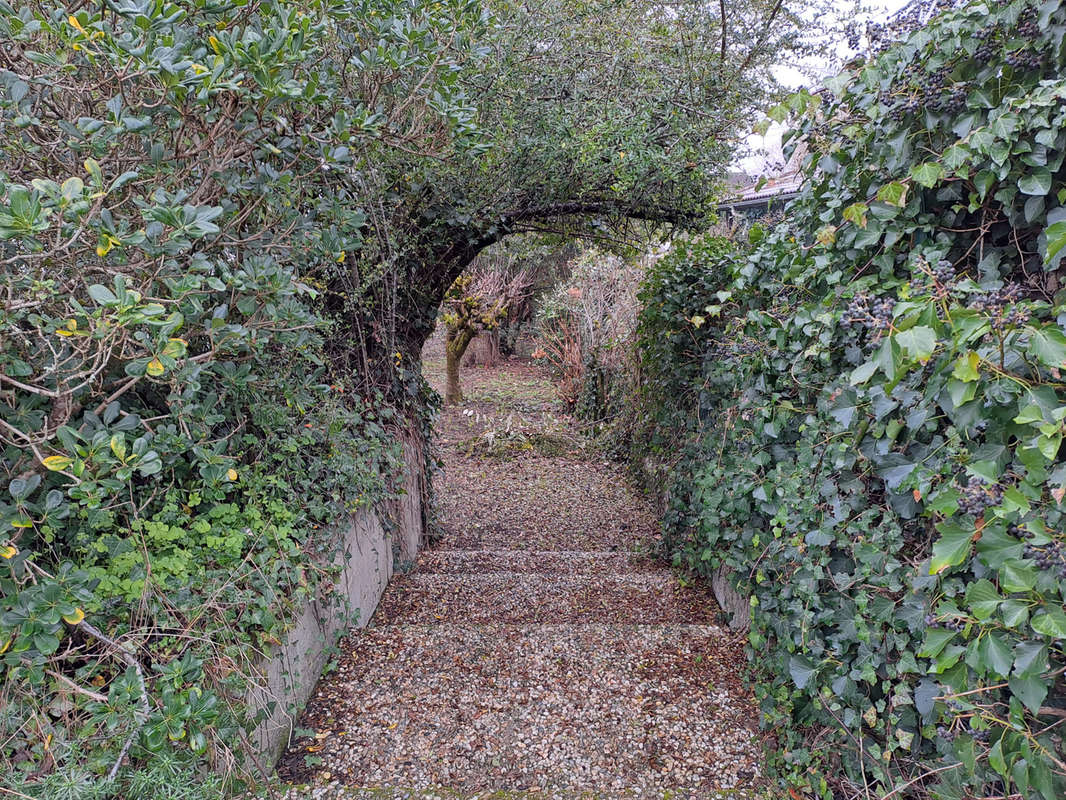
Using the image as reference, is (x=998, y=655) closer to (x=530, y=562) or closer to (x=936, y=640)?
(x=936, y=640)

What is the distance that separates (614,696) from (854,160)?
2.24 m

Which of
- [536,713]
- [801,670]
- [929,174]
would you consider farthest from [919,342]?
[536,713]

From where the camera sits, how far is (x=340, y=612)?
2805 millimetres

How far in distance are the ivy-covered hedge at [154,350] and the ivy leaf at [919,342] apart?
171cm

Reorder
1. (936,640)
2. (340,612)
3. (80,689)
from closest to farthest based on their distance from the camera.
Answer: (936,640) < (80,689) < (340,612)

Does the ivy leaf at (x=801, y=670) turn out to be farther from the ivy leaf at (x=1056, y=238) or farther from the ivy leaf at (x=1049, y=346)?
the ivy leaf at (x=1056, y=238)

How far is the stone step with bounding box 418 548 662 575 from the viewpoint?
4.21m

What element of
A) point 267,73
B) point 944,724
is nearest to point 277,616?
point 267,73

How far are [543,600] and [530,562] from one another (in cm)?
85

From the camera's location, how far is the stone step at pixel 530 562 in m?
4.21

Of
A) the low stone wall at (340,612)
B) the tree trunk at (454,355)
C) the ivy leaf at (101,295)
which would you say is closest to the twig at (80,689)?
the low stone wall at (340,612)

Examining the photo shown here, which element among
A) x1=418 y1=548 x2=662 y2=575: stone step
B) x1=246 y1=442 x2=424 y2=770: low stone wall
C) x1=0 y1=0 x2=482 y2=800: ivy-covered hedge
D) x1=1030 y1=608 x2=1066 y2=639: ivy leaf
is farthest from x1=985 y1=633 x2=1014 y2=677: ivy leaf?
x1=418 y1=548 x2=662 y2=575: stone step

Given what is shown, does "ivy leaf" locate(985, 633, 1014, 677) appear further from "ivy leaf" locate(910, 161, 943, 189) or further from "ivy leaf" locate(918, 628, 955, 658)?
"ivy leaf" locate(910, 161, 943, 189)

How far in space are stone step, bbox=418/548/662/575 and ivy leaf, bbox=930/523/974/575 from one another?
2988 millimetres
